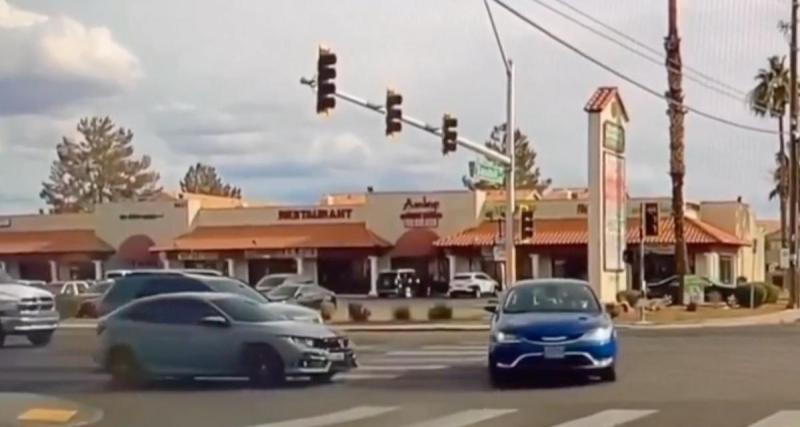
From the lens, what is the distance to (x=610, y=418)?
56.2 ft

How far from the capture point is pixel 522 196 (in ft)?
283

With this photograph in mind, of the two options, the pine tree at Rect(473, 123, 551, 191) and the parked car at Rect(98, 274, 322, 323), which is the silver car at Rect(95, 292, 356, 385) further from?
the pine tree at Rect(473, 123, 551, 191)

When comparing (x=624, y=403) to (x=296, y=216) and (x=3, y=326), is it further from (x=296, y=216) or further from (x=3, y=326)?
(x=296, y=216)

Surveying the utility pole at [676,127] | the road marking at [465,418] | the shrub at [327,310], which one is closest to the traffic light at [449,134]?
the shrub at [327,310]

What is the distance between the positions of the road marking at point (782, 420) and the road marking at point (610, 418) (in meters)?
1.40

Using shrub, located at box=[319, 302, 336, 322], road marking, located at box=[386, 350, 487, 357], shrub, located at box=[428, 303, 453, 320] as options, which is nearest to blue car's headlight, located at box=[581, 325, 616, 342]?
road marking, located at box=[386, 350, 487, 357]

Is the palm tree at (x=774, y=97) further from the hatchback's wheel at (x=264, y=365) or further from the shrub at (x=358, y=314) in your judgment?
the hatchback's wheel at (x=264, y=365)

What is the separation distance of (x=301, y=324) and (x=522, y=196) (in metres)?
64.5

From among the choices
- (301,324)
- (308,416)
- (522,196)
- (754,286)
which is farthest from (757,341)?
(522,196)

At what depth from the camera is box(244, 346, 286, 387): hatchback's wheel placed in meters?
21.9

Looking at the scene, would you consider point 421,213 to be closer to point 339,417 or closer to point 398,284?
point 398,284

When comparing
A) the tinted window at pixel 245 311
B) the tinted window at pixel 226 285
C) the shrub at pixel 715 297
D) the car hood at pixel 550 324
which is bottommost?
the car hood at pixel 550 324

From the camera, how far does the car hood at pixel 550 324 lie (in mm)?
21500

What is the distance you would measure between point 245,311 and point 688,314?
29274 millimetres
